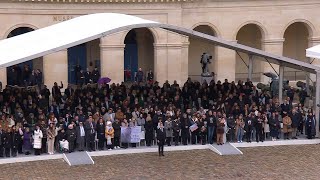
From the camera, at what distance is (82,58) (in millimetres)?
42281

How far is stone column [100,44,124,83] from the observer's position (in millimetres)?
37812

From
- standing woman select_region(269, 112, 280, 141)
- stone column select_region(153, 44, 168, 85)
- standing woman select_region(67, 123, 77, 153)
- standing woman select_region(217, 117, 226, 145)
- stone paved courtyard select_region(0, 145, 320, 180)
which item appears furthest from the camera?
stone column select_region(153, 44, 168, 85)

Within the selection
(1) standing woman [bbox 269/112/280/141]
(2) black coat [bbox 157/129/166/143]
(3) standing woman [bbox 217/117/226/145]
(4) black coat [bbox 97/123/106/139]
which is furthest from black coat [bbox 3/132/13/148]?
(1) standing woman [bbox 269/112/280/141]

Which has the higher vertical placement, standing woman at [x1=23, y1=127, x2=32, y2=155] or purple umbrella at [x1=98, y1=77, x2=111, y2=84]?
purple umbrella at [x1=98, y1=77, x2=111, y2=84]

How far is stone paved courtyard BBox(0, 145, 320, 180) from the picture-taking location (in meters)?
23.8

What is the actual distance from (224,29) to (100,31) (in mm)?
15445

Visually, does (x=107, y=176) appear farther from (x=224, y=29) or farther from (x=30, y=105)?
(x=224, y=29)

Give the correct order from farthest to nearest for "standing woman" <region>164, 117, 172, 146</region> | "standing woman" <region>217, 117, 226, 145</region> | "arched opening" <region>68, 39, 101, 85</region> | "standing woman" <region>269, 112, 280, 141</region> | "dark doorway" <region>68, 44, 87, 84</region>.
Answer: "arched opening" <region>68, 39, 101, 85</region> → "dark doorway" <region>68, 44, 87, 84</region> → "standing woman" <region>269, 112, 280, 141</region> → "standing woman" <region>217, 117, 226, 145</region> → "standing woman" <region>164, 117, 172, 146</region>

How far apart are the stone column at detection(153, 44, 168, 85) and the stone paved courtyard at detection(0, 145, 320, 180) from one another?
40.1 feet

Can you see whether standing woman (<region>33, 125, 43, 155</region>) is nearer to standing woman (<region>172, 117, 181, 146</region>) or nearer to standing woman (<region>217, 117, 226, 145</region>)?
standing woman (<region>172, 117, 181, 146</region>)

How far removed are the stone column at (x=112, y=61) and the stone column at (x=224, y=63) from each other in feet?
20.3

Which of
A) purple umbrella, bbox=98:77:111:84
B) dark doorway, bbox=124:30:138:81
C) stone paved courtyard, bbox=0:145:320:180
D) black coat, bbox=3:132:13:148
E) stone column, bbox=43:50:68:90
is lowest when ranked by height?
stone paved courtyard, bbox=0:145:320:180

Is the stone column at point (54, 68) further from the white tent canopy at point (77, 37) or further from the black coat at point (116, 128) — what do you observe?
the black coat at point (116, 128)

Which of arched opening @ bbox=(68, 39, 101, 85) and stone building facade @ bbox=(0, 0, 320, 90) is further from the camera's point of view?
arched opening @ bbox=(68, 39, 101, 85)
